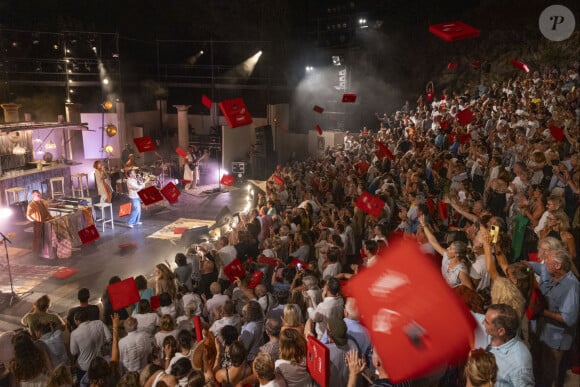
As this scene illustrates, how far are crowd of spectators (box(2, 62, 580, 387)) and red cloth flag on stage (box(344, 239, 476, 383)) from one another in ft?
0.32

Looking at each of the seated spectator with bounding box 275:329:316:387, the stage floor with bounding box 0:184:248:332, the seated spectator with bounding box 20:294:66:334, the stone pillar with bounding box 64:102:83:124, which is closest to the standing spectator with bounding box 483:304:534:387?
the seated spectator with bounding box 275:329:316:387

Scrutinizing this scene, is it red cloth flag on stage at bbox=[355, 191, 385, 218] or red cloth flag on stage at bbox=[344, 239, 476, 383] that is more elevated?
red cloth flag on stage at bbox=[355, 191, 385, 218]

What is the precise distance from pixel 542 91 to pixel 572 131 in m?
5.84

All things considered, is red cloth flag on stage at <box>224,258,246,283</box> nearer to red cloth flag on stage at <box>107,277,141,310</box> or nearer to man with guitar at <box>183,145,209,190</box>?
red cloth flag on stage at <box>107,277,141,310</box>

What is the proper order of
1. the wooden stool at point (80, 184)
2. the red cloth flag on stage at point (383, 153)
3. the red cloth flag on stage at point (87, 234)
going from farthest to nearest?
the wooden stool at point (80, 184) → the red cloth flag on stage at point (383, 153) → the red cloth flag on stage at point (87, 234)

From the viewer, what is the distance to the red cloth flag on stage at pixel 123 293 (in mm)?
5852

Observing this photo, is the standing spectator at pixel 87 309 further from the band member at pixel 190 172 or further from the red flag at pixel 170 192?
the band member at pixel 190 172

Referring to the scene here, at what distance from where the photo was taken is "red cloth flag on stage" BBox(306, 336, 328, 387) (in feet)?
11.1

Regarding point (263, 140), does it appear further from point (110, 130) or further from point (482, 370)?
point (482, 370)

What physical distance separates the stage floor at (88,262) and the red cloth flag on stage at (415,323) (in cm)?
608

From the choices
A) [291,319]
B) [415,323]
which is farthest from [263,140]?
[415,323]

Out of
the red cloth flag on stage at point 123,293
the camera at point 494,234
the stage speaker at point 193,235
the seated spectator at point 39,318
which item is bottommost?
the stage speaker at point 193,235

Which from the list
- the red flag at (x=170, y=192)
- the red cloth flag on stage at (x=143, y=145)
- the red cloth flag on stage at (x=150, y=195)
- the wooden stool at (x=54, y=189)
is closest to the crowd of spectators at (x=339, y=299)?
the red flag at (x=170, y=192)

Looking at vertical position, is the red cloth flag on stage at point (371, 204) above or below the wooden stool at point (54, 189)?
above
